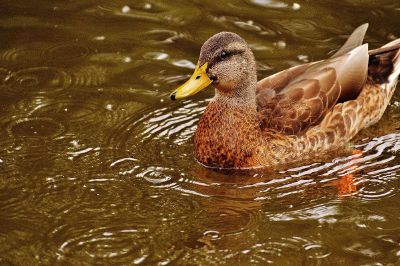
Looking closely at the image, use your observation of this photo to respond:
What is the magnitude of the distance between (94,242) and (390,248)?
236 cm

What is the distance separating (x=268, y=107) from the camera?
8492 millimetres

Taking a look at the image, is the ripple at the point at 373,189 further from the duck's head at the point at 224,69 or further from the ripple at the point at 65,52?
the ripple at the point at 65,52

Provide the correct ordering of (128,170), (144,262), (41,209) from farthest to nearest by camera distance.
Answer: (128,170)
(41,209)
(144,262)

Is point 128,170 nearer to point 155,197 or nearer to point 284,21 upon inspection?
point 155,197

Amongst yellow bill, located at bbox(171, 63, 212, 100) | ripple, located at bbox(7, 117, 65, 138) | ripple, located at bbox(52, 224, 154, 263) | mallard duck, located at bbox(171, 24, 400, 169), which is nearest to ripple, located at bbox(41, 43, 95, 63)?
ripple, located at bbox(7, 117, 65, 138)

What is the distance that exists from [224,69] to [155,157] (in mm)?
1075

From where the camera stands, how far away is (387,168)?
8.13m

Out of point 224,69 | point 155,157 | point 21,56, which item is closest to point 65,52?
point 21,56

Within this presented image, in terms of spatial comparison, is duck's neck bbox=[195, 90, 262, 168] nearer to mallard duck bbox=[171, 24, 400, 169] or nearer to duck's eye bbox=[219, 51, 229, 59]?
mallard duck bbox=[171, 24, 400, 169]

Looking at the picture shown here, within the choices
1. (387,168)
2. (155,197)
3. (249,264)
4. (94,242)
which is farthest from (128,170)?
(387,168)

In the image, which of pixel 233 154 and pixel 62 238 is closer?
pixel 62 238

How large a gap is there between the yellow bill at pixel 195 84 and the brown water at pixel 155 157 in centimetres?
75

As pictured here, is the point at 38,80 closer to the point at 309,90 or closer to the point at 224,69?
the point at 224,69

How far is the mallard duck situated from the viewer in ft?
26.6
